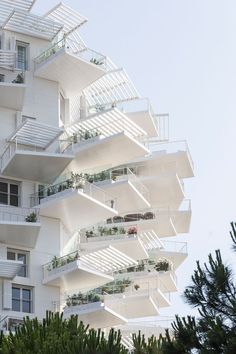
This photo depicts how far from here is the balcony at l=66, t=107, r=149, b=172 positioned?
57.6m

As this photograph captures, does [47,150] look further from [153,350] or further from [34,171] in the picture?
[153,350]

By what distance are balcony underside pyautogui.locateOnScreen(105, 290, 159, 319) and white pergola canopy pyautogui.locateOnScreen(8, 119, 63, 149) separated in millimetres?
8205

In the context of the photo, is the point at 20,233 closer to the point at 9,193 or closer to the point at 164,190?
the point at 9,193

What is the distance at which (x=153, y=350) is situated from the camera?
36406mm

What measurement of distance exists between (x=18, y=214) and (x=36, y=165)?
2.21 meters

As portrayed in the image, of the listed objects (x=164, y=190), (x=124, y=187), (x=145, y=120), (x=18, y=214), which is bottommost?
(x=18, y=214)

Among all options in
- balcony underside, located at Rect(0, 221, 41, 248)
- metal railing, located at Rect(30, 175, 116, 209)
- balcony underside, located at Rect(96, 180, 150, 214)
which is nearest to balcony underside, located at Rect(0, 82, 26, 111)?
metal railing, located at Rect(30, 175, 116, 209)

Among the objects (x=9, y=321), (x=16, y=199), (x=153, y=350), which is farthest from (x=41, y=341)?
(x=16, y=199)

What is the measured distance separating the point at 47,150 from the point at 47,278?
5.59 m

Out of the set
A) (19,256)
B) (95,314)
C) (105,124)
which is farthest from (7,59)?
(95,314)

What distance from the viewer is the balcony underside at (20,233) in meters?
55.2

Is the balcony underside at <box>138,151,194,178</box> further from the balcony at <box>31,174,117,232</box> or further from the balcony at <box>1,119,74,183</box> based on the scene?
the balcony at <box>1,119,74,183</box>

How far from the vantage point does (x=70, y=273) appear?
5553 cm

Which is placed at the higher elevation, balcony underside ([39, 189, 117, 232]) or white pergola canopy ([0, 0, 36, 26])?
white pergola canopy ([0, 0, 36, 26])
